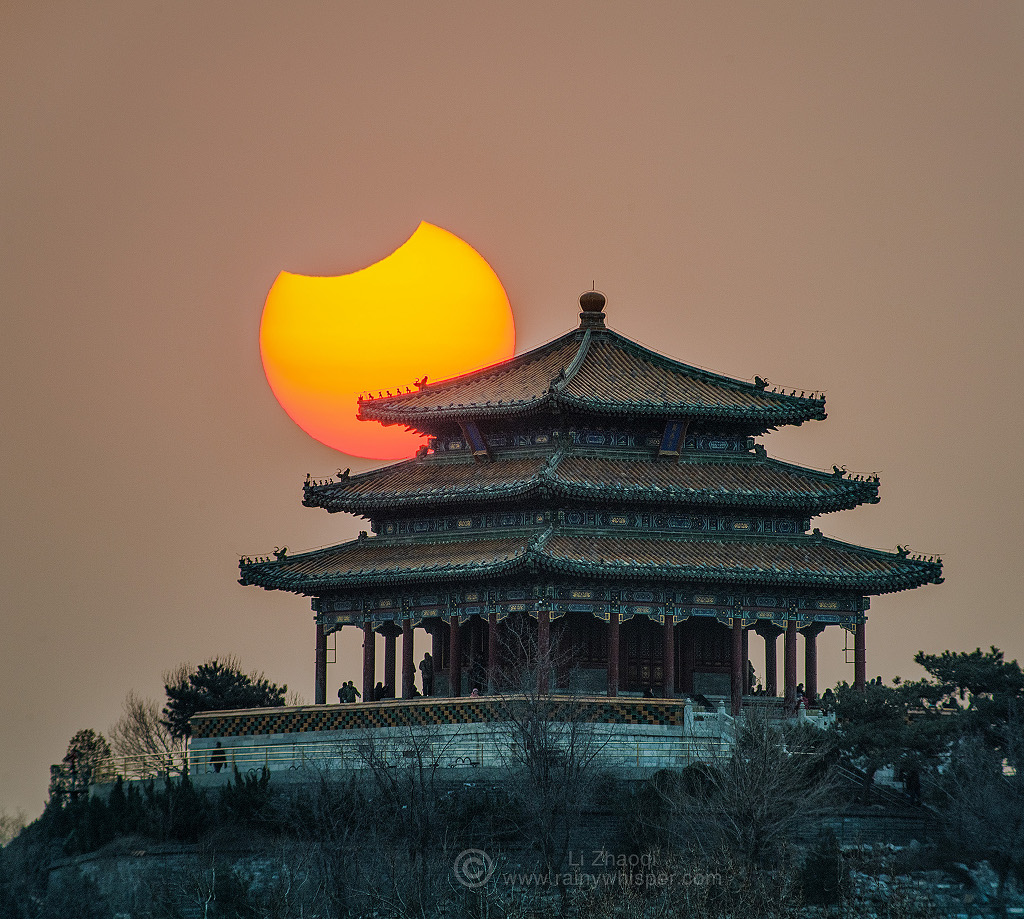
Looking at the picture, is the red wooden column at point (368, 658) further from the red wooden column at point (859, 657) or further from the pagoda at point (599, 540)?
the red wooden column at point (859, 657)

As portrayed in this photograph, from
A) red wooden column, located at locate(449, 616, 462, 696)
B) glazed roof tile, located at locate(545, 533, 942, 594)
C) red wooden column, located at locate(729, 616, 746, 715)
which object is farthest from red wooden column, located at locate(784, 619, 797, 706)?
red wooden column, located at locate(449, 616, 462, 696)

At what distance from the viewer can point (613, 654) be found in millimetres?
75125

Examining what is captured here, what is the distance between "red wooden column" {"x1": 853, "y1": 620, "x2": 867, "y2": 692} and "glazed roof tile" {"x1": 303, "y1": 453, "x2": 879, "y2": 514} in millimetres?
4363

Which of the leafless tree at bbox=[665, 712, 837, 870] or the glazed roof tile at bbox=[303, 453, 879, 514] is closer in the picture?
the leafless tree at bbox=[665, 712, 837, 870]

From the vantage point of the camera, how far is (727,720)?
7012cm

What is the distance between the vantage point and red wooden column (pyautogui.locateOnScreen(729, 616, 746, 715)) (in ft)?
246

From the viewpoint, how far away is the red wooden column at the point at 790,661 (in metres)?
75.6

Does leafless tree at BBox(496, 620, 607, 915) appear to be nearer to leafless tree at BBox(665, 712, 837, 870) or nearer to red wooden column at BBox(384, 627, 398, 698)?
leafless tree at BBox(665, 712, 837, 870)

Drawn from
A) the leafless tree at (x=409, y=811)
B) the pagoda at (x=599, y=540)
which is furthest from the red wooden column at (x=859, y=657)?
the leafless tree at (x=409, y=811)

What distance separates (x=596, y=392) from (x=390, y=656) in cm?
1235

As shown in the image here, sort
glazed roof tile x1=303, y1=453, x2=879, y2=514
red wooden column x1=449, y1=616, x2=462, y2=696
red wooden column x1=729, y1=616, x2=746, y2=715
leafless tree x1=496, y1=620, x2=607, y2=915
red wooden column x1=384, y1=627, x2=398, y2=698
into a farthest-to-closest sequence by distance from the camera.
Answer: red wooden column x1=384, y1=627, x2=398, y2=698
red wooden column x1=449, y1=616, x2=462, y2=696
glazed roof tile x1=303, y1=453, x2=879, y2=514
red wooden column x1=729, y1=616, x2=746, y2=715
leafless tree x1=496, y1=620, x2=607, y2=915

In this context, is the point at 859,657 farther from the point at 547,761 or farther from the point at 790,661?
the point at 547,761

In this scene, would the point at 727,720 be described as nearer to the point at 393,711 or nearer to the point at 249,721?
the point at 393,711

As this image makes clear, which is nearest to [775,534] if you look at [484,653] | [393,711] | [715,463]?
[715,463]
